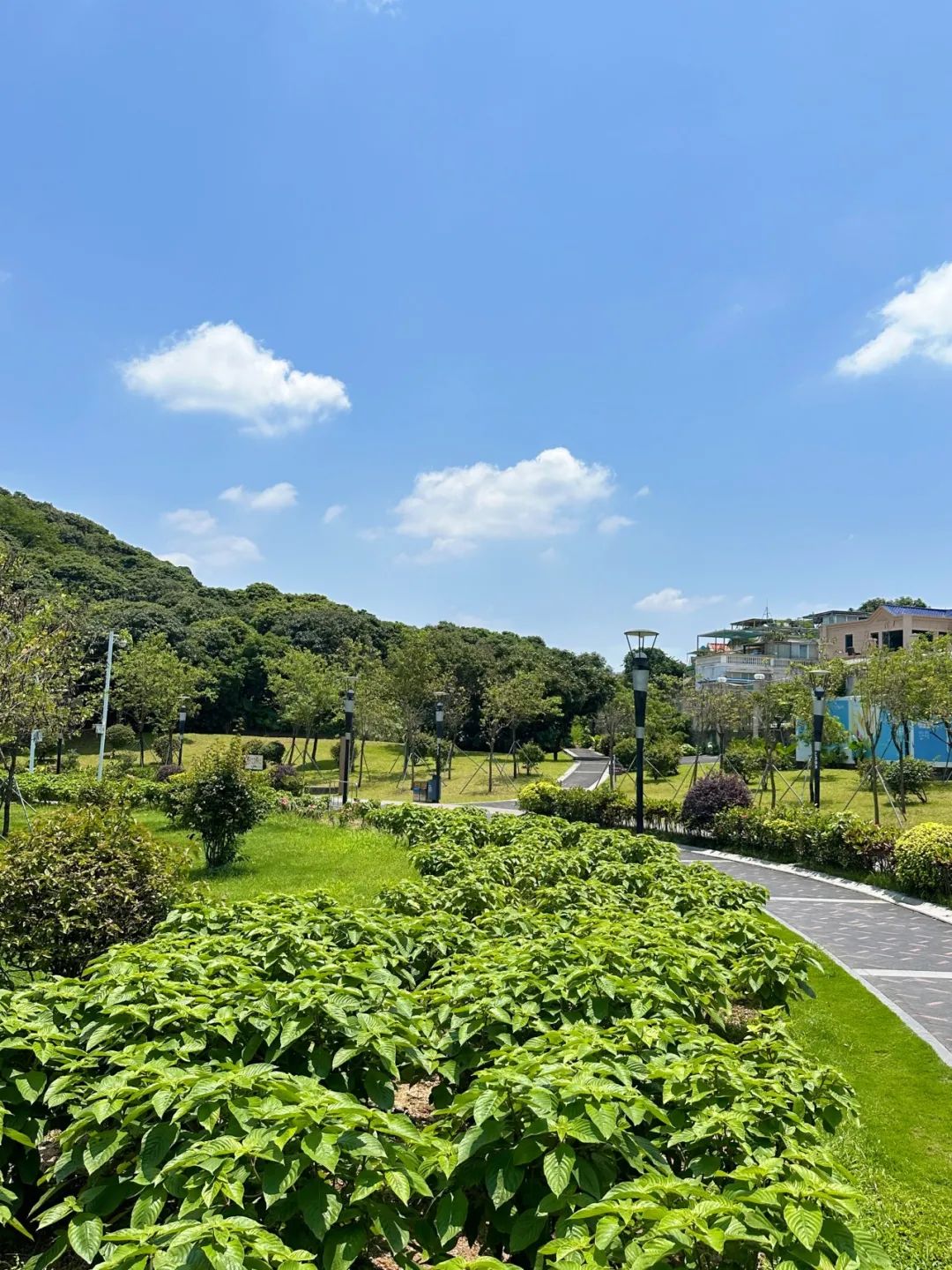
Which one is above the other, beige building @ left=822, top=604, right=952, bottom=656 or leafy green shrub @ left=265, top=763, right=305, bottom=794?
beige building @ left=822, top=604, right=952, bottom=656

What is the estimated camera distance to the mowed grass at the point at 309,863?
966 cm

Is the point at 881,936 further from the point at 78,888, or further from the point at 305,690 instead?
the point at 305,690

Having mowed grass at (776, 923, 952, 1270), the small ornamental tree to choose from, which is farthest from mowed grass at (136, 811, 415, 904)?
mowed grass at (776, 923, 952, 1270)

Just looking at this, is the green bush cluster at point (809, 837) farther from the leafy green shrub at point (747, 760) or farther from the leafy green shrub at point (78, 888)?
the leafy green shrub at point (78, 888)

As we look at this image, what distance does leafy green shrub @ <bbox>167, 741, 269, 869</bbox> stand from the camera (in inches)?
457

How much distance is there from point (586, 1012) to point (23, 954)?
3657mm

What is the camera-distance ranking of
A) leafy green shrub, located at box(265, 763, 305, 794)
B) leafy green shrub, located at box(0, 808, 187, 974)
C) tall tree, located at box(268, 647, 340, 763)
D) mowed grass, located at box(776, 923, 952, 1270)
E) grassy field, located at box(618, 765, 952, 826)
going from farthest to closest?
tall tree, located at box(268, 647, 340, 763) → leafy green shrub, located at box(265, 763, 305, 794) → grassy field, located at box(618, 765, 952, 826) → leafy green shrub, located at box(0, 808, 187, 974) → mowed grass, located at box(776, 923, 952, 1270)

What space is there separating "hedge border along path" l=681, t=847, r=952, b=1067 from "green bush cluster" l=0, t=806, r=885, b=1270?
3.23 m

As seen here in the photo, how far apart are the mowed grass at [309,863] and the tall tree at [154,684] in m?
14.1

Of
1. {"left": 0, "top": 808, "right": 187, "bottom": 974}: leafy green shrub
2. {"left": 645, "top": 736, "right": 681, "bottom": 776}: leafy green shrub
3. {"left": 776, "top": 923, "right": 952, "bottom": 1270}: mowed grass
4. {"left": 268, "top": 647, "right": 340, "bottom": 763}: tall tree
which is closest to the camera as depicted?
{"left": 776, "top": 923, "right": 952, "bottom": 1270}: mowed grass

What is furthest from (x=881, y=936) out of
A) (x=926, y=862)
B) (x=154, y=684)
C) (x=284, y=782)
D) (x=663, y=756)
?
(x=154, y=684)

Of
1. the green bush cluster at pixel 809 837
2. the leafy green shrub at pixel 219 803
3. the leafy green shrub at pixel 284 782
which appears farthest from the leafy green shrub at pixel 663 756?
the leafy green shrub at pixel 219 803

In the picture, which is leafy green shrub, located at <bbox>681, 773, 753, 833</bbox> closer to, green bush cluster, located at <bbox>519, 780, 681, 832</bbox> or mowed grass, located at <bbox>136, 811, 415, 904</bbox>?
green bush cluster, located at <bbox>519, 780, 681, 832</bbox>

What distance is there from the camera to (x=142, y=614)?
1756 inches
